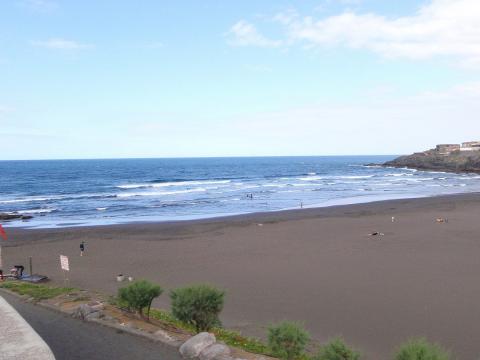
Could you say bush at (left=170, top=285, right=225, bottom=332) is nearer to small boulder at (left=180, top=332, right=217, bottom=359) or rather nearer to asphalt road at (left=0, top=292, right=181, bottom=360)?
asphalt road at (left=0, top=292, right=181, bottom=360)

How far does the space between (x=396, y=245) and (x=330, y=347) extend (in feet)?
51.0

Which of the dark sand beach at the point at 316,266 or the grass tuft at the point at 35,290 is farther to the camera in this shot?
the grass tuft at the point at 35,290

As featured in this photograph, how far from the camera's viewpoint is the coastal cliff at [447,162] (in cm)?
9450

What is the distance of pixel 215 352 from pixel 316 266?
10597 mm

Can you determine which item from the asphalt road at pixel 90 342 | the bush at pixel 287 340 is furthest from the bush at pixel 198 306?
the bush at pixel 287 340

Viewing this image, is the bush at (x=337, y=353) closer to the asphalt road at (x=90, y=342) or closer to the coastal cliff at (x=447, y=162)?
the asphalt road at (x=90, y=342)

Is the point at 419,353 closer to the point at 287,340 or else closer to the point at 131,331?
the point at 287,340

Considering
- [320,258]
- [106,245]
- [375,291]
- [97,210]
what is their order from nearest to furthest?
[375,291] < [320,258] < [106,245] < [97,210]

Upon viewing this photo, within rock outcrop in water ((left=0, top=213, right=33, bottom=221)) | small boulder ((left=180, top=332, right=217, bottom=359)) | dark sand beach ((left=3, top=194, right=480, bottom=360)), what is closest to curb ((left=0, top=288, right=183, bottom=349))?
small boulder ((left=180, top=332, right=217, bottom=359))

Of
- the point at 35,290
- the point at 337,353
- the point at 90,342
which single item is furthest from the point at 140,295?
the point at 337,353

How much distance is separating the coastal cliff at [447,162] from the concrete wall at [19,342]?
9483 cm

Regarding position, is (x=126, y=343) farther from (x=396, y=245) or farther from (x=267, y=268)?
(x=396, y=245)

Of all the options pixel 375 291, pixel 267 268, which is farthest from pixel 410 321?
pixel 267 268

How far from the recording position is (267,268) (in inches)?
700
